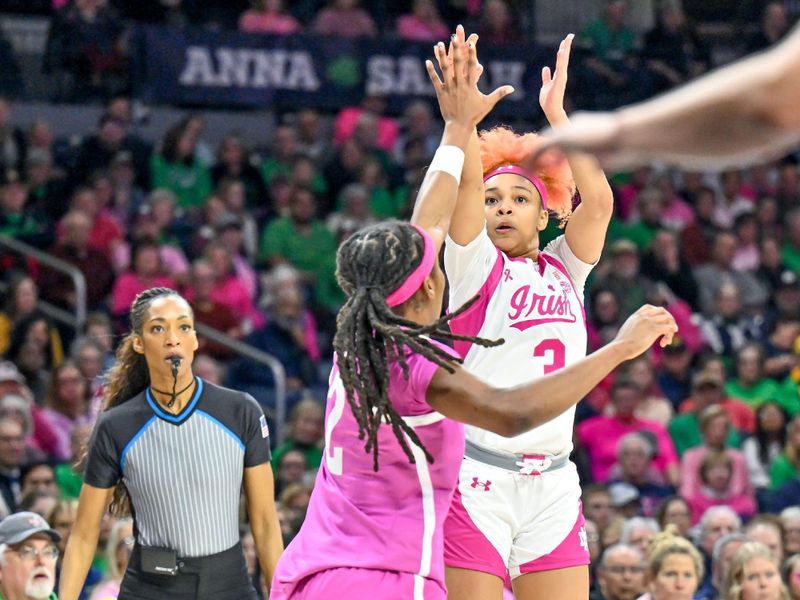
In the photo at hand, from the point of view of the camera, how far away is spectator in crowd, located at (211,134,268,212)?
11.7 m

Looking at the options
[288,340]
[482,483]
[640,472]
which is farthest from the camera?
[288,340]

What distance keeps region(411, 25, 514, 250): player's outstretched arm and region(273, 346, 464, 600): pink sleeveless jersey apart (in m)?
0.66

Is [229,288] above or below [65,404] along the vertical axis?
above

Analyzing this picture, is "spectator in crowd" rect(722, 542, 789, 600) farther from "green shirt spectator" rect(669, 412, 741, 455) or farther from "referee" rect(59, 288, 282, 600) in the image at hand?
"green shirt spectator" rect(669, 412, 741, 455)

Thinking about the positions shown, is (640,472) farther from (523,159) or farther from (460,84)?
(460,84)

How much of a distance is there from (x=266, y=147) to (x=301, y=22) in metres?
1.30

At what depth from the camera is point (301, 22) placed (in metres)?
13.1

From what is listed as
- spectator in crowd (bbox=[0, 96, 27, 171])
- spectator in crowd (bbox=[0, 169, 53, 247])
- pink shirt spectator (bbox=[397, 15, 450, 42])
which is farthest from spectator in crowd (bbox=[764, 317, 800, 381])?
spectator in crowd (bbox=[0, 96, 27, 171])

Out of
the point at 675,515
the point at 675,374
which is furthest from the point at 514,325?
the point at 675,374

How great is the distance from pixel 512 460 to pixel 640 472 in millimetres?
4953

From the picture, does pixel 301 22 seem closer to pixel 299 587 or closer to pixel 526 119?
pixel 526 119

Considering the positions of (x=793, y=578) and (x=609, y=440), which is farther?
(x=609, y=440)

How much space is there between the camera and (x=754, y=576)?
668 cm

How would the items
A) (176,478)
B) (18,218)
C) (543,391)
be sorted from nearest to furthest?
(543,391), (176,478), (18,218)
